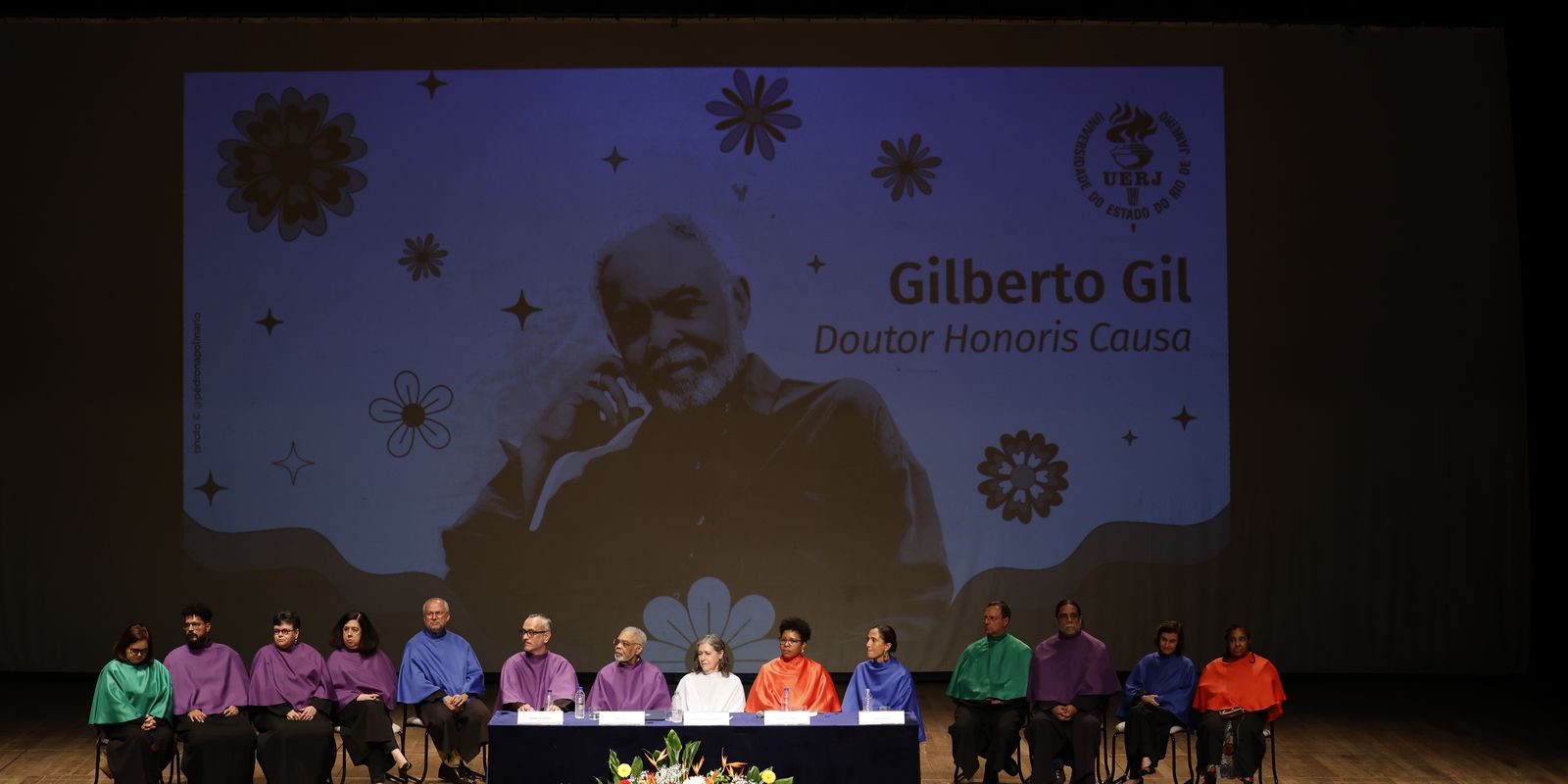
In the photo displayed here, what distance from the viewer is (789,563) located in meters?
9.49

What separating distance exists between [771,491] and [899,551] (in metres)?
0.93

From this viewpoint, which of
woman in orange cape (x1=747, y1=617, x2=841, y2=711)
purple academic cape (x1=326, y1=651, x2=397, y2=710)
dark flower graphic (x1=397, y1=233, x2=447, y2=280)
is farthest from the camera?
dark flower graphic (x1=397, y1=233, x2=447, y2=280)

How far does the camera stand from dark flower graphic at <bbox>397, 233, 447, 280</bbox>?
9.51 m

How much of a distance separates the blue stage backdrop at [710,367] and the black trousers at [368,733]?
7.88ft

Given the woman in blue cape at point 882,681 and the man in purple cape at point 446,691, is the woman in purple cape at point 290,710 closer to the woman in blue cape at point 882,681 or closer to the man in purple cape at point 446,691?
the man in purple cape at point 446,691

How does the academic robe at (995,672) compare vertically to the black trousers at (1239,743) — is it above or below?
above

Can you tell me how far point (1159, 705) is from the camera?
7.05 meters

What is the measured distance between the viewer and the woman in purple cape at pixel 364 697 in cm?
701

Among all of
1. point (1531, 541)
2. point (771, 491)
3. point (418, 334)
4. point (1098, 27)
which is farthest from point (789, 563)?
point (1531, 541)

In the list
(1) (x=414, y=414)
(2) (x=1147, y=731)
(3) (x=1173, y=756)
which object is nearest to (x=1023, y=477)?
(2) (x=1147, y=731)

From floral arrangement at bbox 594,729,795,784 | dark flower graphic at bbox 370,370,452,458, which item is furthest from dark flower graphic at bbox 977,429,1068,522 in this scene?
floral arrangement at bbox 594,729,795,784

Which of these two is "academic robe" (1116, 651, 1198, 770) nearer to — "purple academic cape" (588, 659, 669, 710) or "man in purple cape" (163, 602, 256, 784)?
"purple academic cape" (588, 659, 669, 710)

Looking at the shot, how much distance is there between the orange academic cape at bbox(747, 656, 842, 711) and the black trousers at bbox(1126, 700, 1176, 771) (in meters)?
1.45

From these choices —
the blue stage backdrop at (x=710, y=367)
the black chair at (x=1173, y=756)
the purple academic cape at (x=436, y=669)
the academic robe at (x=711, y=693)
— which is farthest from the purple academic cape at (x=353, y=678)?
the black chair at (x=1173, y=756)
